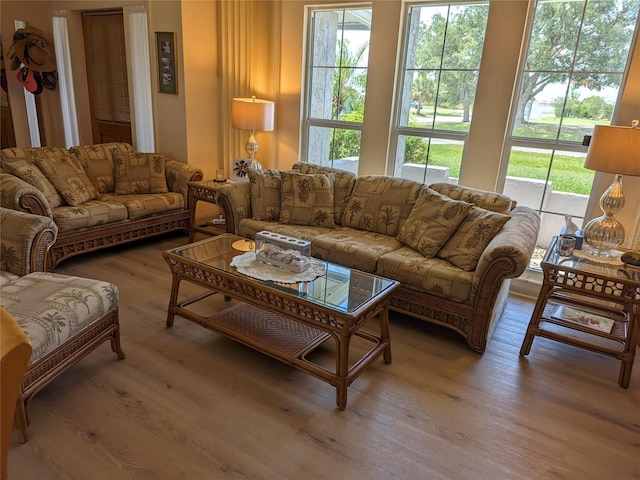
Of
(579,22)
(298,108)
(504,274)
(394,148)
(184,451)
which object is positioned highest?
(579,22)

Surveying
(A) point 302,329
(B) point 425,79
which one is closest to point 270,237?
(A) point 302,329

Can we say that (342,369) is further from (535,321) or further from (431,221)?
(431,221)

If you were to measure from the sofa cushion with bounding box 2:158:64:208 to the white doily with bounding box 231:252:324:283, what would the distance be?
74.9 inches

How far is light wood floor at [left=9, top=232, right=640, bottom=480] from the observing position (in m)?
1.71

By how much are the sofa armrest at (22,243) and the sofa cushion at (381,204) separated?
2.10m

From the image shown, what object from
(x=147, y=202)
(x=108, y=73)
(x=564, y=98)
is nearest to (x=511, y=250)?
(x=564, y=98)

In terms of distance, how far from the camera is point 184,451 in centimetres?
175

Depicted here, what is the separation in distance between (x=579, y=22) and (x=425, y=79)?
44.9 inches

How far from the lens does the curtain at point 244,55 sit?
422cm

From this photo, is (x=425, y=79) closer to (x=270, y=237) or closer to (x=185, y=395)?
(x=270, y=237)

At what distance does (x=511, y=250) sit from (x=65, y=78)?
5.32 meters

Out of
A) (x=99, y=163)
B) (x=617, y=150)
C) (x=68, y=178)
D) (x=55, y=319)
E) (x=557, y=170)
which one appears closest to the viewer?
(x=55, y=319)

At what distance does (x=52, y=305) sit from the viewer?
74.8 inches

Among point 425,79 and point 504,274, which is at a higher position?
point 425,79
